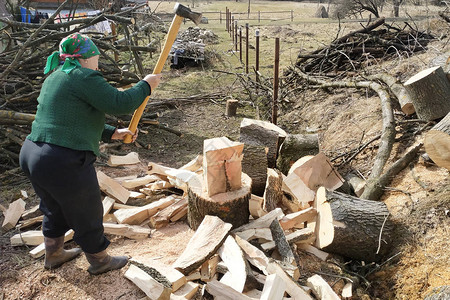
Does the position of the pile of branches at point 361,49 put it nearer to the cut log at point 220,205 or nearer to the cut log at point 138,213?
the cut log at point 220,205

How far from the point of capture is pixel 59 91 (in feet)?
7.71

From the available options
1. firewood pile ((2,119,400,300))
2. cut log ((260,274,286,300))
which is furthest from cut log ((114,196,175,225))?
cut log ((260,274,286,300))

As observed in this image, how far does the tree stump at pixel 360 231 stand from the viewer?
319 cm

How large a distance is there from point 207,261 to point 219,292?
417 millimetres

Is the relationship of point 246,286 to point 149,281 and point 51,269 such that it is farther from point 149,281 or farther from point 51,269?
point 51,269

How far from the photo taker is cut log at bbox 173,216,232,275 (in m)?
2.71

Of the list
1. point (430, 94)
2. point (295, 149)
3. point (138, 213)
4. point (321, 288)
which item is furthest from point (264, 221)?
point (430, 94)

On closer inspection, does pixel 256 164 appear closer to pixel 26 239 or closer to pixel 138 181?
pixel 138 181

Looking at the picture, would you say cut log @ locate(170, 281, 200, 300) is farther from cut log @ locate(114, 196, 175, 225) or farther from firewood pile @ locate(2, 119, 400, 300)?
cut log @ locate(114, 196, 175, 225)

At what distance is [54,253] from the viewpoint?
2891 millimetres

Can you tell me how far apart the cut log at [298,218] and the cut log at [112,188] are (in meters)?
1.67

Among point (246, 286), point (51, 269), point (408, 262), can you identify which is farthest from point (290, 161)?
point (51, 269)

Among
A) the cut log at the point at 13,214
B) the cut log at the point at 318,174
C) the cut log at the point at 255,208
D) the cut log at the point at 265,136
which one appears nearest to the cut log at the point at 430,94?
the cut log at the point at 318,174

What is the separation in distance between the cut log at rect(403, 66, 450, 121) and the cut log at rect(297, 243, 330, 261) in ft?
7.66
